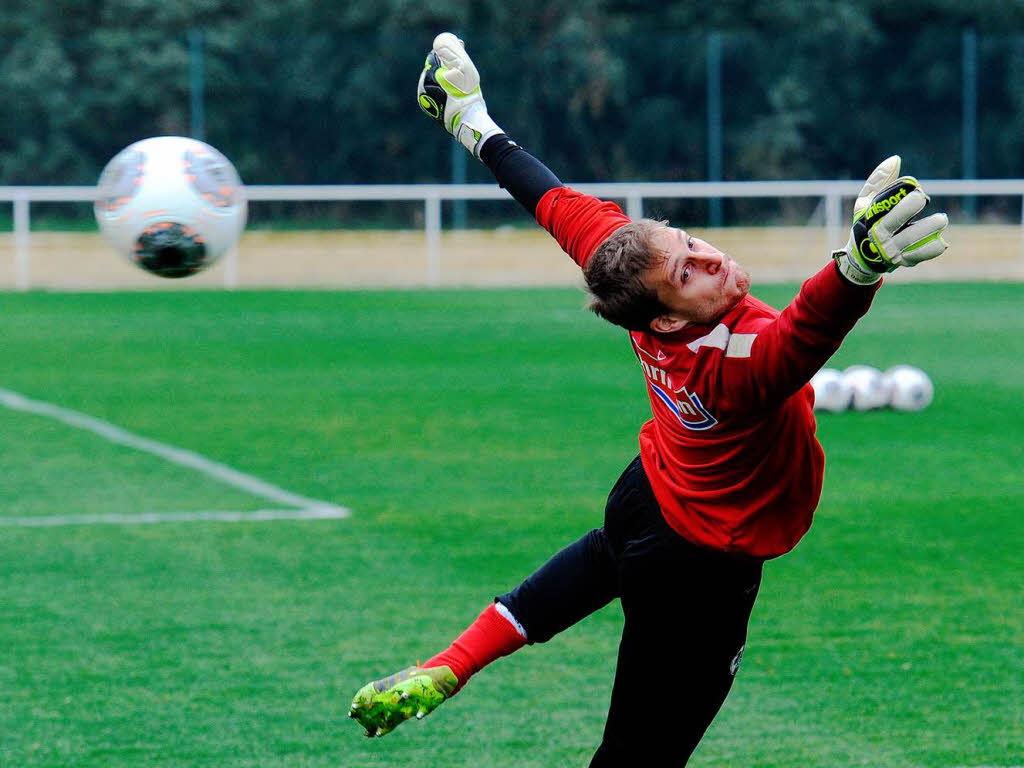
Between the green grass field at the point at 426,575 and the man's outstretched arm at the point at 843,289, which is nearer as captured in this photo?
the man's outstretched arm at the point at 843,289

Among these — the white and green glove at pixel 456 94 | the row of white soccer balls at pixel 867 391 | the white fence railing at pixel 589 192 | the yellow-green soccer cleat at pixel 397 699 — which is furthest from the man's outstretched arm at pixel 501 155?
the white fence railing at pixel 589 192

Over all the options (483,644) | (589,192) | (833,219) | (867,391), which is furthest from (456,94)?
(833,219)

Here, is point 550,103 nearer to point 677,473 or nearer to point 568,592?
point 568,592

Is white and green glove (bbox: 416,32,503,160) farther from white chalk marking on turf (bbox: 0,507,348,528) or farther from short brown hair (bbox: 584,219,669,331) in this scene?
white chalk marking on turf (bbox: 0,507,348,528)

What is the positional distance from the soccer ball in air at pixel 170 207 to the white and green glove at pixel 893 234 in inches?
114

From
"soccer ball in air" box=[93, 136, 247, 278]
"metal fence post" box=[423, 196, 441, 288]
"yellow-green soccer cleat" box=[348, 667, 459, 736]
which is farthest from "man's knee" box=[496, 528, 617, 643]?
"metal fence post" box=[423, 196, 441, 288]

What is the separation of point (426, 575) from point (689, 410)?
4.00 metres

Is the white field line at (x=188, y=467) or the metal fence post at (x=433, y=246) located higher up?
the metal fence post at (x=433, y=246)

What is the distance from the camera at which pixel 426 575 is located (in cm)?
778

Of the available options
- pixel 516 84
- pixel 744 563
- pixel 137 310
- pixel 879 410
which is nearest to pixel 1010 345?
pixel 879 410

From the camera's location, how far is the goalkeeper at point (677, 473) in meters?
3.74

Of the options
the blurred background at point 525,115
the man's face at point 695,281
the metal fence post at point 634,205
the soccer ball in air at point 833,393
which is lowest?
the soccer ball in air at point 833,393

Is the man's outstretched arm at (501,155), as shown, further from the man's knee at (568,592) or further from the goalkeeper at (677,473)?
the man's knee at (568,592)

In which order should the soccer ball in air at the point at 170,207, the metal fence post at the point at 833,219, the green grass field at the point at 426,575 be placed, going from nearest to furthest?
the green grass field at the point at 426,575
the soccer ball in air at the point at 170,207
the metal fence post at the point at 833,219
